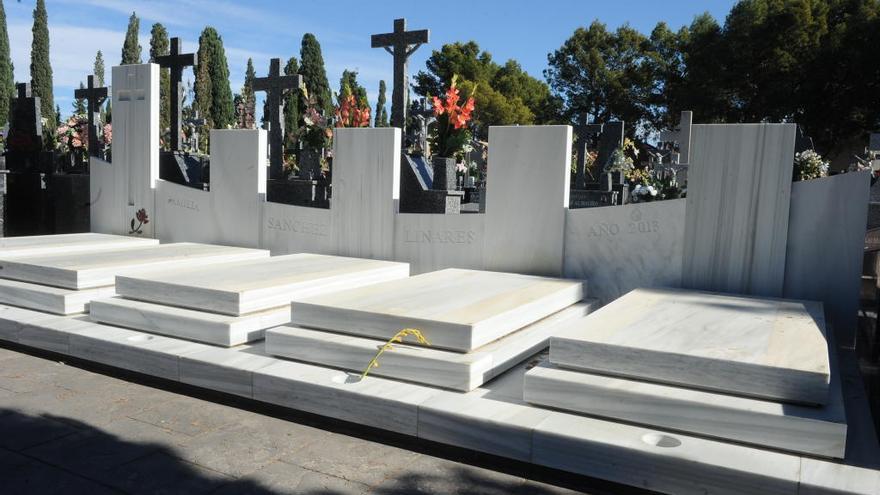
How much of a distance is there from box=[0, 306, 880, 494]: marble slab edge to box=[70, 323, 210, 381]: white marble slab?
0.66 metres

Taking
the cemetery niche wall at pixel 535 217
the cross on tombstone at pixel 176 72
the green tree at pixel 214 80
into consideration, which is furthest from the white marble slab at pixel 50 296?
the green tree at pixel 214 80

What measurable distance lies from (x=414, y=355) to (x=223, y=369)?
1.11 meters

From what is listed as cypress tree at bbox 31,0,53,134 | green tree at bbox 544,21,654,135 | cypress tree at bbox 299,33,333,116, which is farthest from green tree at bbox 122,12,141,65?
green tree at bbox 544,21,654,135

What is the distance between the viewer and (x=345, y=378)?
351 centimetres

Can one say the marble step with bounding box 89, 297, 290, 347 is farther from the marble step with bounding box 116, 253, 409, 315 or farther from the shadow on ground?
the shadow on ground

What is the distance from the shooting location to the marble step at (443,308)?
3.46 m

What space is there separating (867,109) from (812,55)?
10.7ft

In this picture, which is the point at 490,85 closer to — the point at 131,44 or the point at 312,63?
the point at 312,63

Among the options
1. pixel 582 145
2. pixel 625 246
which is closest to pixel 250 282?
pixel 625 246

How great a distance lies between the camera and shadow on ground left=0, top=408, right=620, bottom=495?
2672 mm

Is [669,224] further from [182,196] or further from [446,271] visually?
[182,196]

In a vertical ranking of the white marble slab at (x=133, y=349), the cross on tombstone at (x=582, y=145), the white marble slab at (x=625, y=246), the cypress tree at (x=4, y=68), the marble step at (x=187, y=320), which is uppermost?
the cypress tree at (x=4, y=68)

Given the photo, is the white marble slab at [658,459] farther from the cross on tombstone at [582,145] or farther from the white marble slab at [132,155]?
the cross on tombstone at [582,145]

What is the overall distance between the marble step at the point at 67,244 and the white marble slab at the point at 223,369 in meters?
3.04
